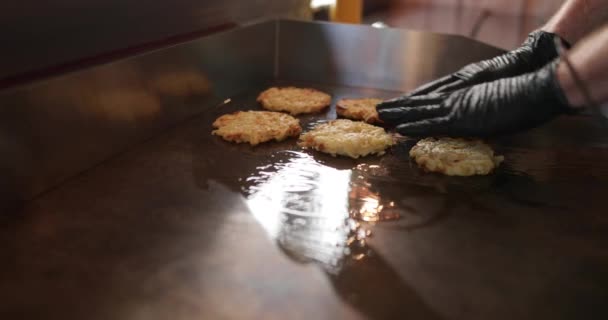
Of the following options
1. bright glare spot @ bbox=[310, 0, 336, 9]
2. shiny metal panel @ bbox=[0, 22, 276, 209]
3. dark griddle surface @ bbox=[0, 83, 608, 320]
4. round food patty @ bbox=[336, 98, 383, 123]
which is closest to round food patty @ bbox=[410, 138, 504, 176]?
dark griddle surface @ bbox=[0, 83, 608, 320]

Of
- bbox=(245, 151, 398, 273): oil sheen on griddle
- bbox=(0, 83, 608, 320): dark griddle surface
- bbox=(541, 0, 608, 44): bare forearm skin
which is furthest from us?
bbox=(541, 0, 608, 44): bare forearm skin

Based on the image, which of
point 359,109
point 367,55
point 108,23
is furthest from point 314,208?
point 367,55

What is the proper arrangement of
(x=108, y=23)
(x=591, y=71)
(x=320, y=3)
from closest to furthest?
1. (x=591, y=71)
2. (x=108, y=23)
3. (x=320, y=3)

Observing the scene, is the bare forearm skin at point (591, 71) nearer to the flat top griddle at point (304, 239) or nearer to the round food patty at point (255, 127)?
the flat top griddle at point (304, 239)

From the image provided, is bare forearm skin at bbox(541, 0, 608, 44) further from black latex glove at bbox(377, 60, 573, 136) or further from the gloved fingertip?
the gloved fingertip

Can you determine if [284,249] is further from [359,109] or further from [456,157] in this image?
[359,109]

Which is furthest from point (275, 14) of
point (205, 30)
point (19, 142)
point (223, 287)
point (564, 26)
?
point (223, 287)
